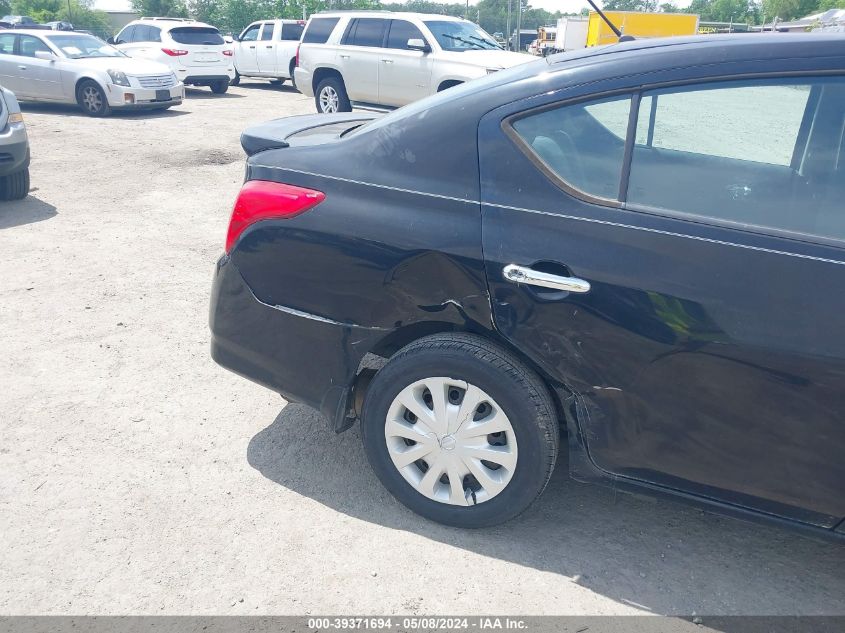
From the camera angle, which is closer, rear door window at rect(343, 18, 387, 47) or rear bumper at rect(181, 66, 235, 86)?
rear door window at rect(343, 18, 387, 47)

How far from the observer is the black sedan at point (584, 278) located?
2.43m

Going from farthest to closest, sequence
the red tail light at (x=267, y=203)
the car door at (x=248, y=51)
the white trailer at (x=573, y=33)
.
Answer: the white trailer at (x=573, y=33) → the car door at (x=248, y=51) → the red tail light at (x=267, y=203)

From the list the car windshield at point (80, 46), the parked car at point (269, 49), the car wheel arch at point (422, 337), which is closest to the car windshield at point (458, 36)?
the car windshield at point (80, 46)

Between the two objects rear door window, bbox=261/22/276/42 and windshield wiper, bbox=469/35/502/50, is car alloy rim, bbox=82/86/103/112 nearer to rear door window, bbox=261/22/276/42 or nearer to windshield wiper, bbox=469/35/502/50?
windshield wiper, bbox=469/35/502/50

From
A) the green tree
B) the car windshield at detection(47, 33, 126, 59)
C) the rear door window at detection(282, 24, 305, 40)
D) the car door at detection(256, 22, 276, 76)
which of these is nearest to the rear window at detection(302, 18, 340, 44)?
the car windshield at detection(47, 33, 126, 59)

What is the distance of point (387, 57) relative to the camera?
1323 centimetres

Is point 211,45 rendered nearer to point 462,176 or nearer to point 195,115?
point 195,115

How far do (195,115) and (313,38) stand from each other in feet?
8.82

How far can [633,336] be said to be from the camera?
2555 millimetres

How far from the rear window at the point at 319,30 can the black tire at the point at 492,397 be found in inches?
497

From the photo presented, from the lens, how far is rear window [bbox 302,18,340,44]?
14.3m

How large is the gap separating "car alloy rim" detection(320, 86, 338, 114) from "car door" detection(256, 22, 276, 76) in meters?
5.99

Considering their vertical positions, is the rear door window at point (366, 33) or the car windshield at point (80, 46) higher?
the rear door window at point (366, 33)

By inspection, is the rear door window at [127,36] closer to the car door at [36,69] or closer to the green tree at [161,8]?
the car door at [36,69]
